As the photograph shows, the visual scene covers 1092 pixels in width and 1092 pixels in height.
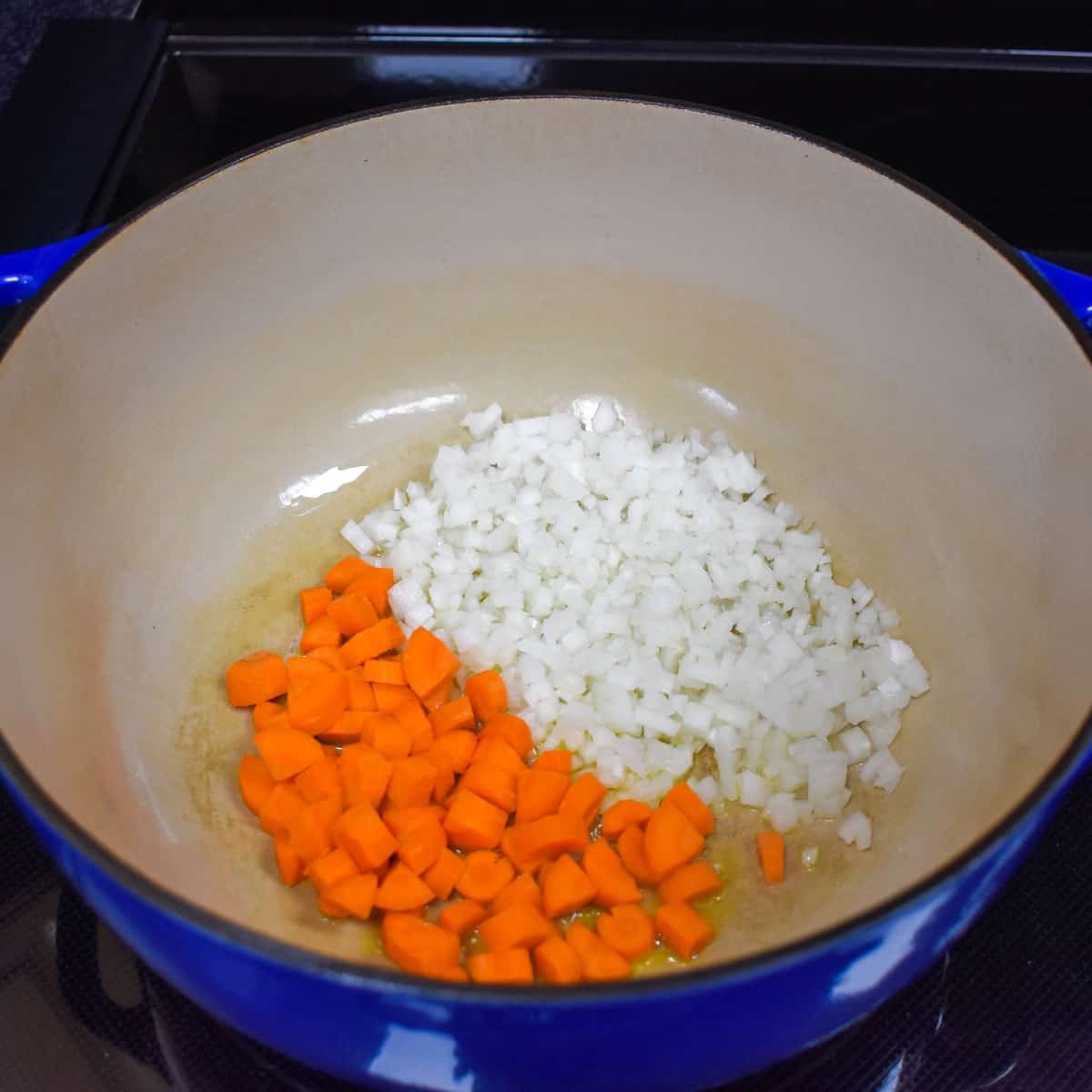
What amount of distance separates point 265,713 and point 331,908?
8.7 inches

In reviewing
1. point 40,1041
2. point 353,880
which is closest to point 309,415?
point 353,880

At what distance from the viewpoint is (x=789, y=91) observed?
5.11ft

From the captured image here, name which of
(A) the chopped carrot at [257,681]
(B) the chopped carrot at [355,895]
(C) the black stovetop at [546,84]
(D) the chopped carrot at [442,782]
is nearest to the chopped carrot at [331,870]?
(B) the chopped carrot at [355,895]

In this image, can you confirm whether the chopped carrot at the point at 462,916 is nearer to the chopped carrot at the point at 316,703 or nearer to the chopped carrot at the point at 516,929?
the chopped carrot at the point at 516,929

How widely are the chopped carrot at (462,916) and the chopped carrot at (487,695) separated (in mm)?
203

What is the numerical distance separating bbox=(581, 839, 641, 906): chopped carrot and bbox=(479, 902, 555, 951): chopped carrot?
0.20 feet

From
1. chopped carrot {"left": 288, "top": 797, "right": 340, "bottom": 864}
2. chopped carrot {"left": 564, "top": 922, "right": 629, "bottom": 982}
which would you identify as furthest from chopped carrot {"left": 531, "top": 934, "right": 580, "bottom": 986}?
chopped carrot {"left": 288, "top": 797, "right": 340, "bottom": 864}

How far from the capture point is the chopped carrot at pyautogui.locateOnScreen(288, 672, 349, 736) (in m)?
1.10

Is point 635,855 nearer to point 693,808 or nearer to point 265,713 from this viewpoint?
point 693,808

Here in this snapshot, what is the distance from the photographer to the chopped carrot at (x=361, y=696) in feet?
3.71

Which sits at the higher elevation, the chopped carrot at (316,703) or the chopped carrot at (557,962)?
the chopped carrot at (316,703)

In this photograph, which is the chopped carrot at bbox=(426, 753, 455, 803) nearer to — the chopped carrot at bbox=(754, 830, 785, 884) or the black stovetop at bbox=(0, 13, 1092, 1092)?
the chopped carrot at bbox=(754, 830, 785, 884)

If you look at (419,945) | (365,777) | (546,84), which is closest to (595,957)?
(419,945)

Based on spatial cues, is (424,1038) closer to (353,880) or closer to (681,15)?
(353,880)
